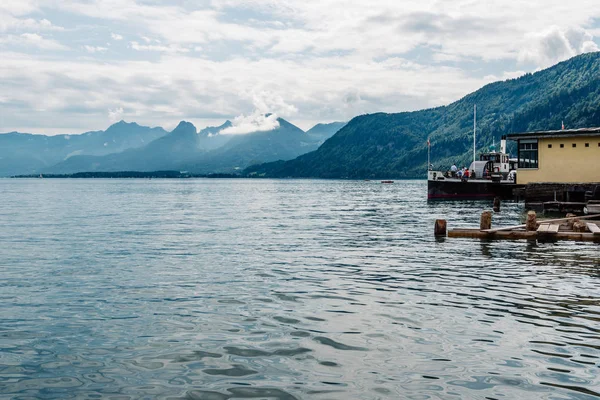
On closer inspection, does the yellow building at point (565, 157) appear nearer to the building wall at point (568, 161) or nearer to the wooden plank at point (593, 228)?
the building wall at point (568, 161)

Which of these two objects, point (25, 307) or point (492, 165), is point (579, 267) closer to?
point (25, 307)

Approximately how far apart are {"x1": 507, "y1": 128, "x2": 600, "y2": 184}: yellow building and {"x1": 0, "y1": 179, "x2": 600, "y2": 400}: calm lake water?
1218 inches

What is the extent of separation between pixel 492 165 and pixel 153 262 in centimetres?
7321

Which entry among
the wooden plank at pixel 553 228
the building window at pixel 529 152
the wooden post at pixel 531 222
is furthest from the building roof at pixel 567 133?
the wooden post at pixel 531 222


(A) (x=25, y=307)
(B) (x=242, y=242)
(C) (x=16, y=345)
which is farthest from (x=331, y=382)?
(B) (x=242, y=242)

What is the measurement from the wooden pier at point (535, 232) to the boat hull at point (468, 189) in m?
47.4

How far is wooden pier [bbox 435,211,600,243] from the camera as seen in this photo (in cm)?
3044

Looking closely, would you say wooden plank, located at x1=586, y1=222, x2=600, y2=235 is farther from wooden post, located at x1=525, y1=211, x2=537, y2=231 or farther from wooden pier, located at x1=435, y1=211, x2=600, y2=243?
wooden post, located at x1=525, y1=211, x2=537, y2=231

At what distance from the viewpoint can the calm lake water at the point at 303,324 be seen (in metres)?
10.2

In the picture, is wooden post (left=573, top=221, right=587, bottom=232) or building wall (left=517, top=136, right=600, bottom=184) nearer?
wooden post (left=573, top=221, right=587, bottom=232)

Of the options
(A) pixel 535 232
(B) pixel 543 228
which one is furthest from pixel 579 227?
(A) pixel 535 232

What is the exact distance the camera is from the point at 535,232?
31188 millimetres

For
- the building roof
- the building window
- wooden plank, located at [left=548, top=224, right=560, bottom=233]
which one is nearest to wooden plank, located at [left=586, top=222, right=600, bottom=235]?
wooden plank, located at [left=548, top=224, right=560, bottom=233]

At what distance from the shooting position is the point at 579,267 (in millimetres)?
22484
